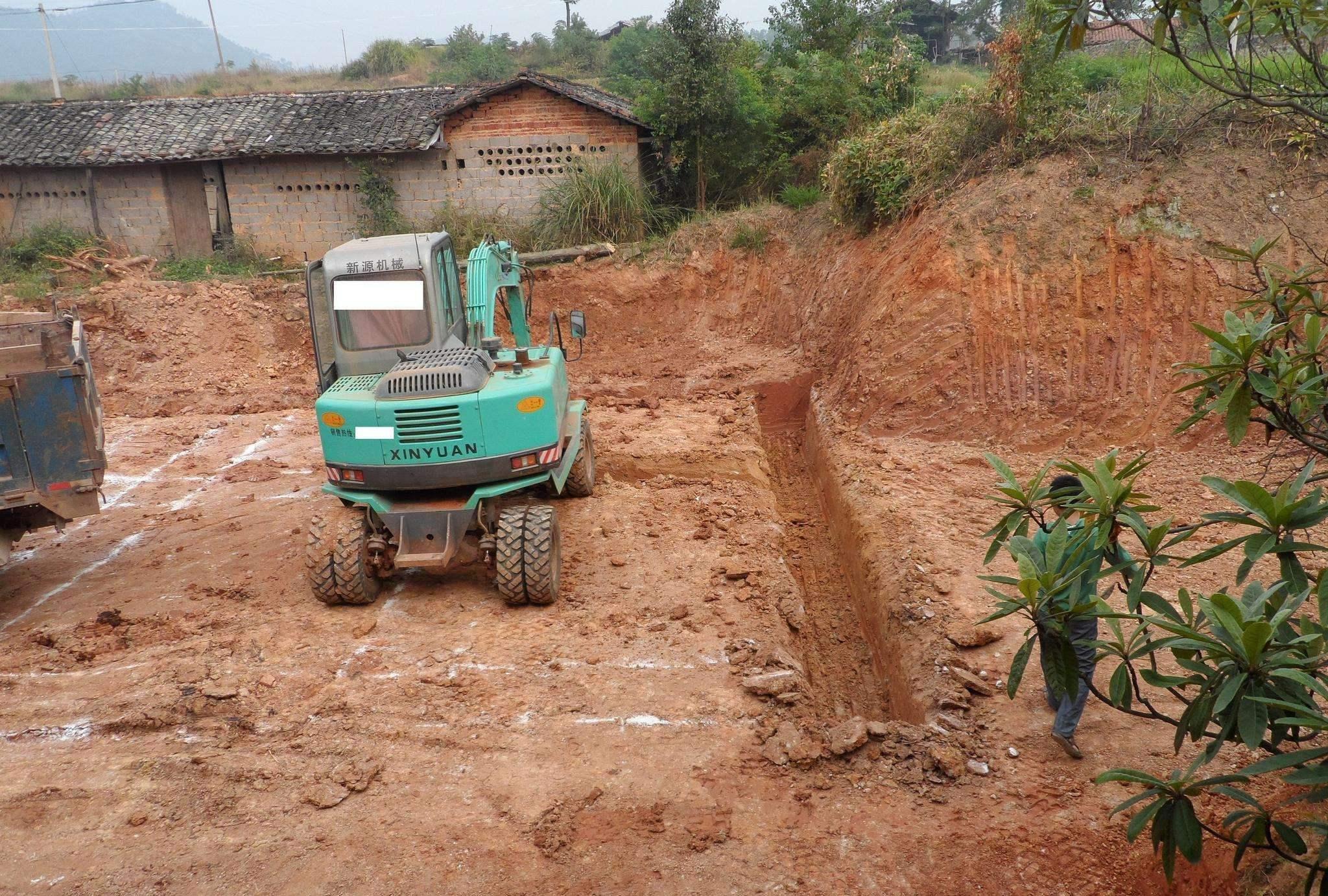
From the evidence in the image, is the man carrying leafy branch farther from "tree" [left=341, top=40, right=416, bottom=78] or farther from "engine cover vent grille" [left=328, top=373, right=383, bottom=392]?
"tree" [left=341, top=40, right=416, bottom=78]

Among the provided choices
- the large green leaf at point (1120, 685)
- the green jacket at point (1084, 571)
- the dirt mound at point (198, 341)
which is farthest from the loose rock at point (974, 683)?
the dirt mound at point (198, 341)

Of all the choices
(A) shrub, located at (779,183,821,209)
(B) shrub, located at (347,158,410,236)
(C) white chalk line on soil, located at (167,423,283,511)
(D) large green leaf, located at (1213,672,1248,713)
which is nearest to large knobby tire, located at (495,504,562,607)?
(C) white chalk line on soil, located at (167,423,283,511)

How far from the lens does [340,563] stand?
709 cm

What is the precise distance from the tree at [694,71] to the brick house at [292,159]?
1.00m

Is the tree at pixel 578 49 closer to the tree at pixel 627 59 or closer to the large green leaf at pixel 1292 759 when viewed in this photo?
the tree at pixel 627 59

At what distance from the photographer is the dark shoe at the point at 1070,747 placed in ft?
16.5

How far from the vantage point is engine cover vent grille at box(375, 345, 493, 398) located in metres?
6.84

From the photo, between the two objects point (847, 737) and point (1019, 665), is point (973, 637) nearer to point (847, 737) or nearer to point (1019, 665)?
point (847, 737)

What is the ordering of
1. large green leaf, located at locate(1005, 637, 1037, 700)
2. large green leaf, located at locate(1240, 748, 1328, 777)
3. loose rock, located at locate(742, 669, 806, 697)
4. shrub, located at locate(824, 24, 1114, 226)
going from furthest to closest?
shrub, located at locate(824, 24, 1114, 226)
loose rock, located at locate(742, 669, 806, 697)
large green leaf, located at locate(1005, 637, 1037, 700)
large green leaf, located at locate(1240, 748, 1328, 777)

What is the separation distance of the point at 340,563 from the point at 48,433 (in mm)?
2368

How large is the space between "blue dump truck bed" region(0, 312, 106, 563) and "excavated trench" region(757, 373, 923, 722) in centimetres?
569

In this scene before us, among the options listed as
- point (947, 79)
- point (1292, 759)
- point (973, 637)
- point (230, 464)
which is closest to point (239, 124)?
point (230, 464)

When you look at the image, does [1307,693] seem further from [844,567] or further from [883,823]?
[844,567]

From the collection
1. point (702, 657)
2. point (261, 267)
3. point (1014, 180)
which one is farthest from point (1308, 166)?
point (261, 267)
